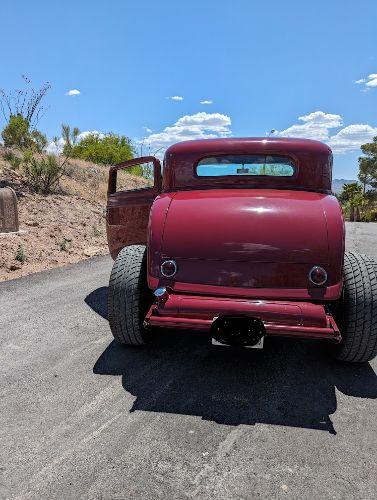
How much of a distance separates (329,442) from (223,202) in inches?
73.3

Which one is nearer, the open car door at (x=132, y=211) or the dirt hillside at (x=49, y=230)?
the open car door at (x=132, y=211)

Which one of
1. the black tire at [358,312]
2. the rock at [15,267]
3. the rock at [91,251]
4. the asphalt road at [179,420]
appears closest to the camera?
the asphalt road at [179,420]

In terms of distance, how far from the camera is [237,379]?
3.29m

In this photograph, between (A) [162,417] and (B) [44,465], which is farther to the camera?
(A) [162,417]

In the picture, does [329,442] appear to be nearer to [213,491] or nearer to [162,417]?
[213,491]

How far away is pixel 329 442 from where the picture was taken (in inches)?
99.7

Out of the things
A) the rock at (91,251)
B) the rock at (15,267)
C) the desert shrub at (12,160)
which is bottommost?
the rock at (91,251)

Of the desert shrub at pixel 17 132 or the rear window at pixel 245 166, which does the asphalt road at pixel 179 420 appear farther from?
the desert shrub at pixel 17 132

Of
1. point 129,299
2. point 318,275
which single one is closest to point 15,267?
point 129,299

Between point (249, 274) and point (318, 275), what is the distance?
0.49 m

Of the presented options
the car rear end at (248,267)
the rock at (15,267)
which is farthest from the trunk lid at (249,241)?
the rock at (15,267)

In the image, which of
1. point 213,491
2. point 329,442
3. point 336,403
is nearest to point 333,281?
point 336,403

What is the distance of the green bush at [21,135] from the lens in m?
18.2

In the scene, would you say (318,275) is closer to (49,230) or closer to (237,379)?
(237,379)
